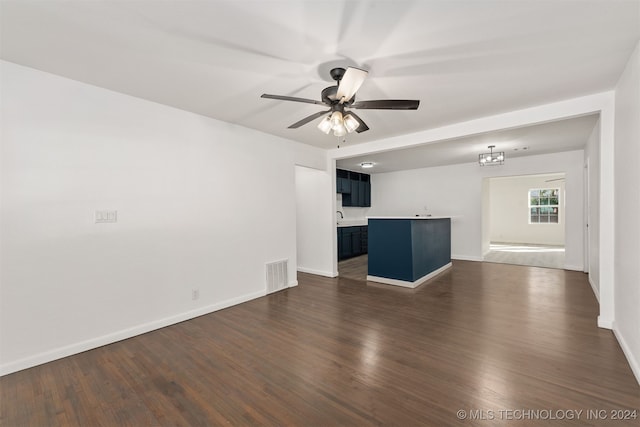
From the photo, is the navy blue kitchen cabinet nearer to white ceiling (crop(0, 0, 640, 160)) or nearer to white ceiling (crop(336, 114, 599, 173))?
white ceiling (crop(336, 114, 599, 173))

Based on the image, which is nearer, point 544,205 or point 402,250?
point 402,250

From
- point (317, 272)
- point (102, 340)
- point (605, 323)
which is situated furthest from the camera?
point (317, 272)

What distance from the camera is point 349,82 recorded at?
6.53 feet

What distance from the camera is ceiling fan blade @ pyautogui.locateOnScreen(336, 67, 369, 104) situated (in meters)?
1.87

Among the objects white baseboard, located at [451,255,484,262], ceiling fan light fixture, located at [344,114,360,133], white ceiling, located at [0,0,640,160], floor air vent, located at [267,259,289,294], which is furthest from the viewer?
white baseboard, located at [451,255,484,262]

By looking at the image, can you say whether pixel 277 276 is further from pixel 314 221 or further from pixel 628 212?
pixel 628 212

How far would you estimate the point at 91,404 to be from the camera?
1876 millimetres

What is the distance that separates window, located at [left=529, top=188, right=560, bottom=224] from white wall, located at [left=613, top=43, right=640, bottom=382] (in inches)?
316

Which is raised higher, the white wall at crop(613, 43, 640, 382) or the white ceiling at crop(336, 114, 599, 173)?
the white ceiling at crop(336, 114, 599, 173)

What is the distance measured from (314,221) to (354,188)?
285cm

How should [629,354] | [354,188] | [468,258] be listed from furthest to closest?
[354,188] → [468,258] → [629,354]

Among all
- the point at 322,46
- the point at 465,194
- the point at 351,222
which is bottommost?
the point at 351,222

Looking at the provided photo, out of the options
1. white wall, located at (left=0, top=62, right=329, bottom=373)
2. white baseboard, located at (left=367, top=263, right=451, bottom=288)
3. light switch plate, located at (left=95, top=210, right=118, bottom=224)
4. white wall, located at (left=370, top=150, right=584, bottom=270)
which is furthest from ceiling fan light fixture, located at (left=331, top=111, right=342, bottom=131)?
white wall, located at (left=370, top=150, right=584, bottom=270)

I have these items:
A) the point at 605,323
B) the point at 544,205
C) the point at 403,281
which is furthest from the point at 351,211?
the point at 544,205
